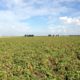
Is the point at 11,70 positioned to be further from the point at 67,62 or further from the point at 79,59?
the point at 79,59

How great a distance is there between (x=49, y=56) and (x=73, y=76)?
5462mm

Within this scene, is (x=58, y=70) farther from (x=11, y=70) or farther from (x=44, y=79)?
(x=11, y=70)

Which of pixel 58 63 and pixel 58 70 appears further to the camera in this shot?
pixel 58 63

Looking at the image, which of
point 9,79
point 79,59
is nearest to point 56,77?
point 9,79

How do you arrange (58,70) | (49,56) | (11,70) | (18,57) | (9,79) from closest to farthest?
(9,79), (11,70), (58,70), (18,57), (49,56)

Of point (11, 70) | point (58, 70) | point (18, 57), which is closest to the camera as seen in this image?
point (11, 70)

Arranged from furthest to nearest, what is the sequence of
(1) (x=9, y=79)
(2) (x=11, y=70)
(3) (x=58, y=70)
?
(3) (x=58, y=70), (2) (x=11, y=70), (1) (x=9, y=79)

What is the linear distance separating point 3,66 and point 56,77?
15.5 feet

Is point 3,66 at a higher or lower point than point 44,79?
higher

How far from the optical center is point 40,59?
69.0 ft

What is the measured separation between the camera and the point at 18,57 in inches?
818

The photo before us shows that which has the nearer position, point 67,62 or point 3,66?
point 3,66

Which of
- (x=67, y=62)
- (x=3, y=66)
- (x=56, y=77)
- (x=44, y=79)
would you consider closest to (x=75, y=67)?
(x=67, y=62)

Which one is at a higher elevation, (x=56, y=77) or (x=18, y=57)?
(x=18, y=57)
